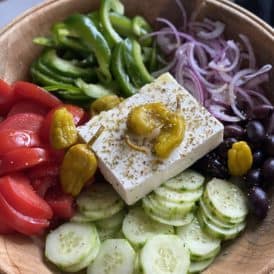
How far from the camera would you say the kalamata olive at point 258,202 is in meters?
1.95

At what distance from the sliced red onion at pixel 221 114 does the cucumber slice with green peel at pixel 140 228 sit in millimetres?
456

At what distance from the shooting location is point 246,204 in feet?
6.51

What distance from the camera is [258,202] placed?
1943 mm

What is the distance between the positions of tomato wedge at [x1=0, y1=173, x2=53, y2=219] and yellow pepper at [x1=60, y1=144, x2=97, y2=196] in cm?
10

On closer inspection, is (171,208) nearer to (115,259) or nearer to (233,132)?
(115,259)

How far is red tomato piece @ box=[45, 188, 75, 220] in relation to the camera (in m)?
1.96

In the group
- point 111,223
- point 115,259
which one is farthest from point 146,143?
point 115,259

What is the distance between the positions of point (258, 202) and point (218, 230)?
0.16 meters

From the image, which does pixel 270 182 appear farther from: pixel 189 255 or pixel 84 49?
pixel 84 49

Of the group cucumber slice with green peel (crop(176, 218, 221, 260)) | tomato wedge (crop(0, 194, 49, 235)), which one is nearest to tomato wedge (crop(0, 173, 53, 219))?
tomato wedge (crop(0, 194, 49, 235))

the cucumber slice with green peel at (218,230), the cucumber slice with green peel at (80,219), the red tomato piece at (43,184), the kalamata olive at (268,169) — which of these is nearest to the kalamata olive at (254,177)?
the kalamata olive at (268,169)

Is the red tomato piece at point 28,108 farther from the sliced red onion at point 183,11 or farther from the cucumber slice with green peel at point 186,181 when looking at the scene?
the sliced red onion at point 183,11

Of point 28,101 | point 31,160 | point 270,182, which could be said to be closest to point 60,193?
point 31,160

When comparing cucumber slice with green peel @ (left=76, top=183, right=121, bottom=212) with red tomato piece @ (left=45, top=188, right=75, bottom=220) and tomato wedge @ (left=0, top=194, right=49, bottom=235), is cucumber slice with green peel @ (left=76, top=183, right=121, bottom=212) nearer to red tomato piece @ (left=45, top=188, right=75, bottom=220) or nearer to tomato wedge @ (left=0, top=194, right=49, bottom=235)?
red tomato piece @ (left=45, top=188, right=75, bottom=220)
